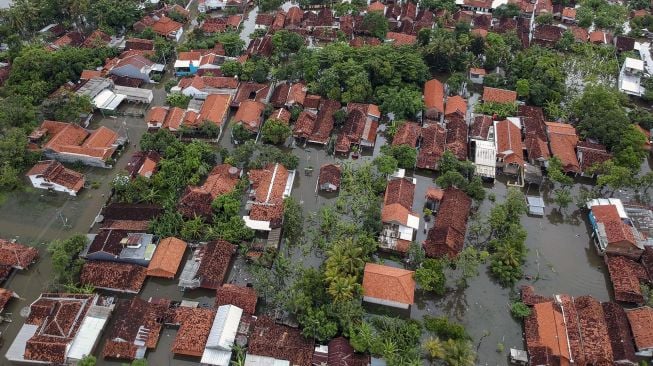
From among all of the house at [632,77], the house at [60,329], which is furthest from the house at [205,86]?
the house at [632,77]

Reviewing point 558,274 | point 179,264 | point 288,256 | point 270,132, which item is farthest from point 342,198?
point 558,274

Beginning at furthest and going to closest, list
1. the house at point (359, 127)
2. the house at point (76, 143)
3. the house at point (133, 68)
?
the house at point (133, 68) → the house at point (359, 127) → the house at point (76, 143)

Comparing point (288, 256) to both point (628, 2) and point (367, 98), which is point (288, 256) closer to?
point (367, 98)

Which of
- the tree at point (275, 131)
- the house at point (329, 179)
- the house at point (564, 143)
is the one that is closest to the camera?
the house at point (329, 179)

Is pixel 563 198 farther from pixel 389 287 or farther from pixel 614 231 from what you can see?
pixel 389 287

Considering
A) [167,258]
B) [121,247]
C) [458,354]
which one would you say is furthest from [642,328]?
[121,247]

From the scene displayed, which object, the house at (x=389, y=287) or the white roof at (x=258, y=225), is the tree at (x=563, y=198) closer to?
the house at (x=389, y=287)
